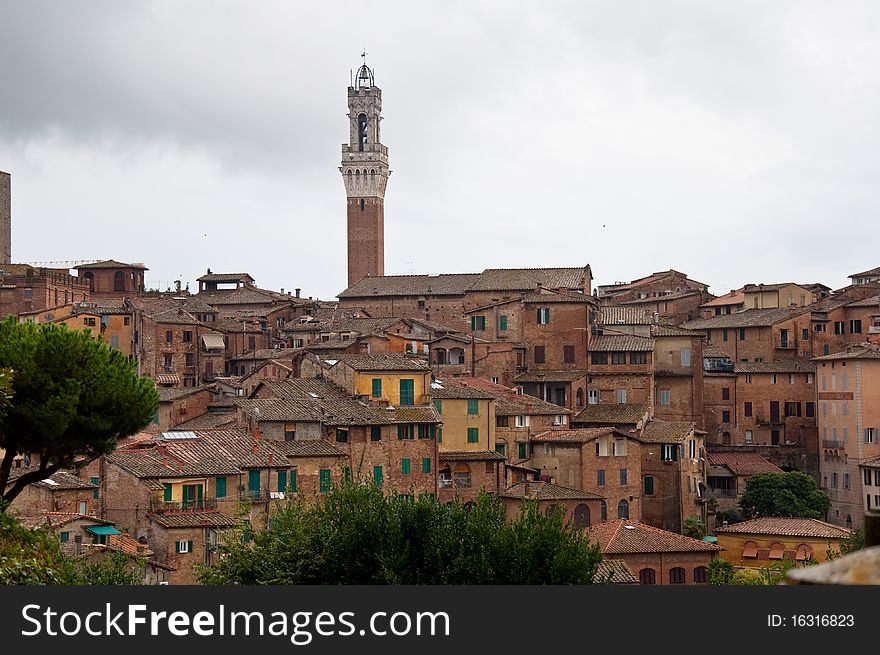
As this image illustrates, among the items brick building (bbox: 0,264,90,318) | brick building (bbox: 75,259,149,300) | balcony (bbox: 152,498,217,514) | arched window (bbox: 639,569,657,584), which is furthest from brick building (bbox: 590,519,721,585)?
brick building (bbox: 75,259,149,300)

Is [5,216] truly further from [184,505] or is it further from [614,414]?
[184,505]

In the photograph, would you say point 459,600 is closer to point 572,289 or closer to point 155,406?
point 155,406

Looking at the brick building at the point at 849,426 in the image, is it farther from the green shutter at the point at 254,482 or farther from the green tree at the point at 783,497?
the green shutter at the point at 254,482

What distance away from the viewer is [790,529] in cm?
5469

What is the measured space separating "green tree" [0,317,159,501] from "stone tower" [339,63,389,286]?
9466 centimetres

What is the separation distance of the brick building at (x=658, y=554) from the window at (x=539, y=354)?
22.4m

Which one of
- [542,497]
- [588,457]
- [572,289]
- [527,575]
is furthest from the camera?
[572,289]

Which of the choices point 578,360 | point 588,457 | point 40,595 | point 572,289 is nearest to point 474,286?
point 572,289

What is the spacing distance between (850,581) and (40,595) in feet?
23.2

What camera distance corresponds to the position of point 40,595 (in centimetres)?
1185

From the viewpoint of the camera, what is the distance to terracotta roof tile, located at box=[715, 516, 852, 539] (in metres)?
54.0

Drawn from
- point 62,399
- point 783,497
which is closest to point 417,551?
point 62,399

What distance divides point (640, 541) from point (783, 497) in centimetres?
1845

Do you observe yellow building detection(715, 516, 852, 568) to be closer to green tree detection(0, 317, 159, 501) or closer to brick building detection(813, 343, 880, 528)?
brick building detection(813, 343, 880, 528)
